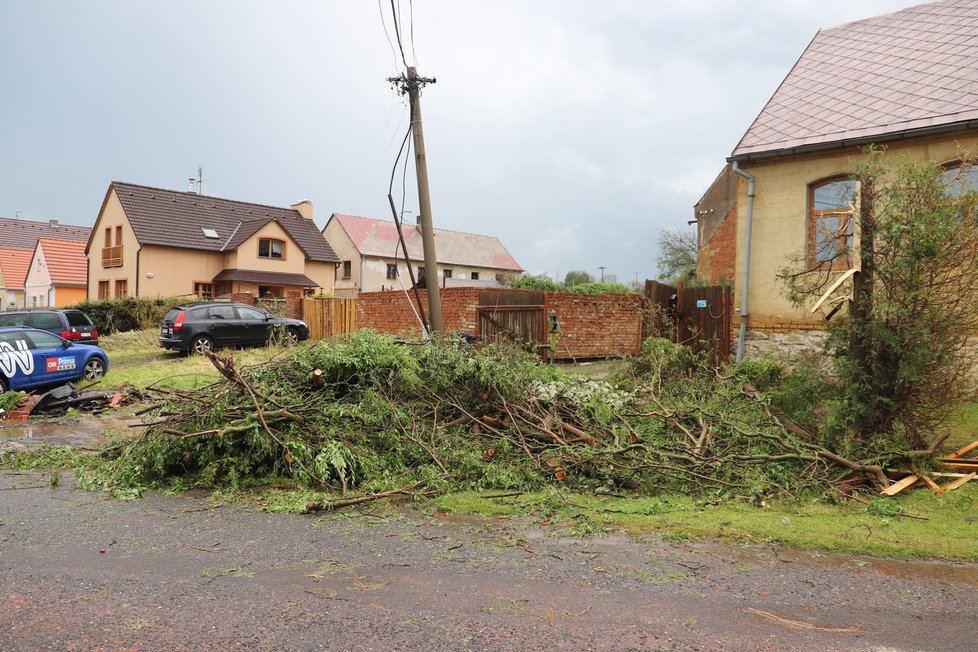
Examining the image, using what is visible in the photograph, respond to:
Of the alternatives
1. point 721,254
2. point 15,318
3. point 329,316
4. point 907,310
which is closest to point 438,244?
point 329,316

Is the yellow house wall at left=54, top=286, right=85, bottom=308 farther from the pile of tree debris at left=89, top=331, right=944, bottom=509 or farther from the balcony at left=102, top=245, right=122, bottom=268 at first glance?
the pile of tree debris at left=89, top=331, right=944, bottom=509

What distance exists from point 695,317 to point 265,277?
28879 mm

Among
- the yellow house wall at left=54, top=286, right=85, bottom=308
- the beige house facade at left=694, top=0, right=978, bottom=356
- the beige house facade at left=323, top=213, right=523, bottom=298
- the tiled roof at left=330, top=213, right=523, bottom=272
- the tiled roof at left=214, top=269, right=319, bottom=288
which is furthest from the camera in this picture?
the tiled roof at left=330, top=213, right=523, bottom=272

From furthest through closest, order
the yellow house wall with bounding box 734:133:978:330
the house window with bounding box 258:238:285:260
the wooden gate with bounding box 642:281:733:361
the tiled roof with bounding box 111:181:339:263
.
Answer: the house window with bounding box 258:238:285:260 < the tiled roof with bounding box 111:181:339:263 < the wooden gate with bounding box 642:281:733:361 < the yellow house wall with bounding box 734:133:978:330

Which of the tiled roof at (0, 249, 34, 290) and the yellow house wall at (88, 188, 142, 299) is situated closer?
the yellow house wall at (88, 188, 142, 299)

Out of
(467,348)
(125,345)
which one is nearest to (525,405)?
(467,348)

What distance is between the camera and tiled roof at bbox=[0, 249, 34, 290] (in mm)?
50594

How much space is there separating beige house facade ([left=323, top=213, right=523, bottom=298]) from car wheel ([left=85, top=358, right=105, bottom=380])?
2788cm

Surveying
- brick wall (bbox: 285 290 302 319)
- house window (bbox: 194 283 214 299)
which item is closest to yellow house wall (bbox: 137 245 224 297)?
house window (bbox: 194 283 214 299)

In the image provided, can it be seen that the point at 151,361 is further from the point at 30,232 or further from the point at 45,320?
the point at 30,232

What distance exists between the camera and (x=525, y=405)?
7.71 metres

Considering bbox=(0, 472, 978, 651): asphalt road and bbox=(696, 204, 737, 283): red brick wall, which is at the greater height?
bbox=(696, 204, 737, 283): red brick wall

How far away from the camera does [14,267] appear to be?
170 ft

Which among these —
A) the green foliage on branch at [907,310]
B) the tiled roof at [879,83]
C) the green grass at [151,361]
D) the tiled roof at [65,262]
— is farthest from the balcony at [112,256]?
the green foliage on branch at [907,310]
